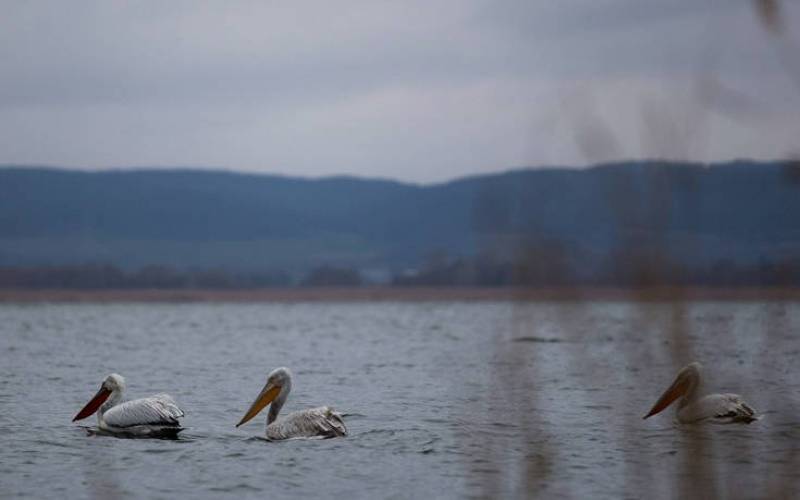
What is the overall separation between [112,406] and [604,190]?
1033 centimetres

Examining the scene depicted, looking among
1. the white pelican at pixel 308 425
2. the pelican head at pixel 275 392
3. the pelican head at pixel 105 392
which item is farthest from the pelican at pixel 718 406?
the pelican head at pixel 105 392

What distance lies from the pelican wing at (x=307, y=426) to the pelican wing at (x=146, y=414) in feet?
3.19

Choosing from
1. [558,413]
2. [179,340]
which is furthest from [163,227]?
[558,413]

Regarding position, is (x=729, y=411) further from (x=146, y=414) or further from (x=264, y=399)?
(x=146, y=414)

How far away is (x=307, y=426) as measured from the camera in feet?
41.8

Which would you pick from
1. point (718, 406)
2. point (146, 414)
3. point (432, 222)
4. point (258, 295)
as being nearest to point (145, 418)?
point (146, 414)

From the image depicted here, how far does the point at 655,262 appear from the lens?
15.6ft

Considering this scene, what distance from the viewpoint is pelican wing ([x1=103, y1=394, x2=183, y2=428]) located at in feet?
42.8

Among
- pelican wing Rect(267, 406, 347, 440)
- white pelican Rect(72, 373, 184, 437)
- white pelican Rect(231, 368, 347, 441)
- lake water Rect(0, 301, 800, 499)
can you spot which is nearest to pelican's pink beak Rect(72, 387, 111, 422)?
lake water Rect(0, 301, 800, 499)

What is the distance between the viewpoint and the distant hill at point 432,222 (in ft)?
15.5

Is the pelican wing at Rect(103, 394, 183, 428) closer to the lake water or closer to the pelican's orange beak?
the lake water

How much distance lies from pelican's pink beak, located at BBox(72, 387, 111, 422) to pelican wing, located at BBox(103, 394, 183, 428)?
3.05 feet

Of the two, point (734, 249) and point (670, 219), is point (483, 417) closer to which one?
point (734, 249)

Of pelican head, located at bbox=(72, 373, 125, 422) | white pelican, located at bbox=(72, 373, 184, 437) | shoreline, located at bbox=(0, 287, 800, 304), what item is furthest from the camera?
shoreline, located at bbox=(0, 287, 800, 304)
